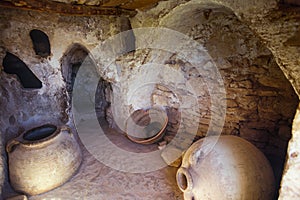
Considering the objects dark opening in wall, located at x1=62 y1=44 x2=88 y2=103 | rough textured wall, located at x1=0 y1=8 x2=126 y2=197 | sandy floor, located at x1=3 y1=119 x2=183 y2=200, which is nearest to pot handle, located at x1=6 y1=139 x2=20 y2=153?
rough textured wall, located at x1=0 y1=8 x2=126 y2=197

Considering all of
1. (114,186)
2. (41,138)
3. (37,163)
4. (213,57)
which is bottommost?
(114,186)

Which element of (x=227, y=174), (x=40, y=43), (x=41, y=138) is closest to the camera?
(x=227, y=174)

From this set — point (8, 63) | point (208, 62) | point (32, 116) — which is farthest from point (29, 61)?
point (208, 62)

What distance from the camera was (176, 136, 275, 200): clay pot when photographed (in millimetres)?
1585

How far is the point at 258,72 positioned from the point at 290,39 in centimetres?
91

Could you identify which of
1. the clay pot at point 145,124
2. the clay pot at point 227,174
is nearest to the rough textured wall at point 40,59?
the clay pot at point 145,124

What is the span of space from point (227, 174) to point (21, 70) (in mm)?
2981

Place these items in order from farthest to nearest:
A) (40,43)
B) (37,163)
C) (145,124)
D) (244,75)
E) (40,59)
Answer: (145,124)
(40,43)
(40,59)
(244,75)
(37,163)

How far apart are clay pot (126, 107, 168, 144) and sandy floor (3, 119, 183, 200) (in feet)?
2.10

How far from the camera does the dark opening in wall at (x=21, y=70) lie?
102 inches

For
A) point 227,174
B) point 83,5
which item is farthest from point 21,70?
point 227,174

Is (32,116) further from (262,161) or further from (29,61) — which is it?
(262,161)

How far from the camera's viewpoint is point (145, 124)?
127 inches

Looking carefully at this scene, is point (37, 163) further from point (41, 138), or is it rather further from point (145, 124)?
point (145, 124)
